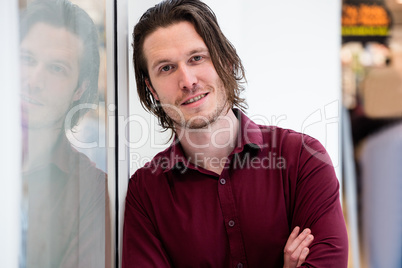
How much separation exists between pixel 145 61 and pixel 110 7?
0.54 feet

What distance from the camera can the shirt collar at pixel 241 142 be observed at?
1119mm

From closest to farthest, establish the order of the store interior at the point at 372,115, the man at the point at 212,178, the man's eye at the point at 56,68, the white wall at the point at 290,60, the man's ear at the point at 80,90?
the man's eye at the point at 56,68 → the man's ear at the point at 80,90 → the man at the point at 212,178 → the white wall at the point at 290,60 → the store interior at the point at 372,115

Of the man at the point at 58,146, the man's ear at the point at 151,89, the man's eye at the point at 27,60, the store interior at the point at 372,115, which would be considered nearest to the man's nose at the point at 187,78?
the man's ear at the point at 151,89

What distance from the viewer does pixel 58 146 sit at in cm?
84

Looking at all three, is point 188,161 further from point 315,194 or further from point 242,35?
point 242,35

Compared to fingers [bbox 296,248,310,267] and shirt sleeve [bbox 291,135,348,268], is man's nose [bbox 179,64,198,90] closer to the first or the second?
shirt sleeve [bbox 291,135,348,268]

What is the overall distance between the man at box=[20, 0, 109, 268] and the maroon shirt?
0.13 metres

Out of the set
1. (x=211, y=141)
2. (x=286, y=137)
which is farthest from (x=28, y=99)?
(x=286, y=137)

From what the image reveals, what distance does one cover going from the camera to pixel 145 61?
1129mm

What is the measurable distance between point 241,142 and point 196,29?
33 cm

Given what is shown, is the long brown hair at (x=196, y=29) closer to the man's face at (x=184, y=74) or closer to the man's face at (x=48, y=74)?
the man's face at (x=184, y=74)

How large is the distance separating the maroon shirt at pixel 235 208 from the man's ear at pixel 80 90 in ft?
1.01

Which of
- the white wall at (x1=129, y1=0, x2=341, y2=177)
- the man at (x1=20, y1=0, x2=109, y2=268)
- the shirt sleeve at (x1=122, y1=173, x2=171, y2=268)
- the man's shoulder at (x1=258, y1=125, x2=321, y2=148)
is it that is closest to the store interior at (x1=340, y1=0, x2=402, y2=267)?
the white wall at (x1=129, y1=0, x2=341, y2=177)

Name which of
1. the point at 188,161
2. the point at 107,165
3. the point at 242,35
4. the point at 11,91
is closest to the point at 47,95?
the point at 11,91
